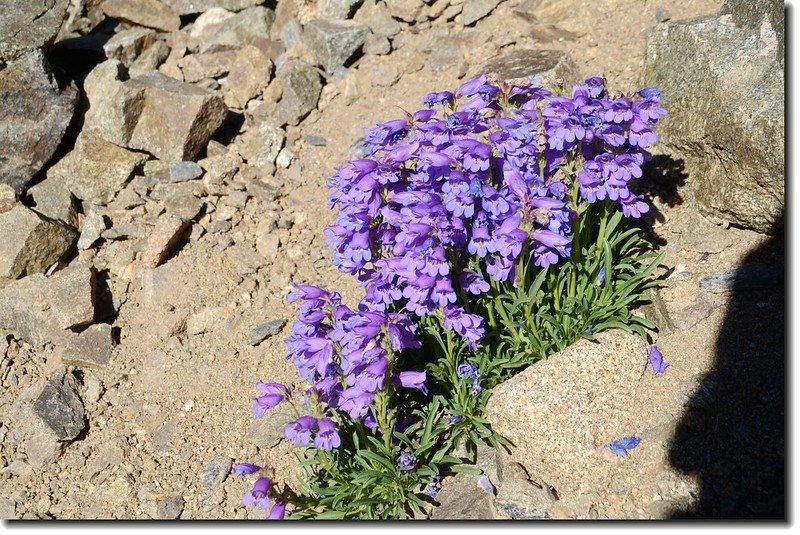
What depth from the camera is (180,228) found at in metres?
6.80

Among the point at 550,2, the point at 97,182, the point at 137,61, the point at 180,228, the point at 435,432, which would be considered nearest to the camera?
the point at 435,432

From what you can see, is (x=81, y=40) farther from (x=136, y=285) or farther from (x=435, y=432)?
(x=435, y=432)

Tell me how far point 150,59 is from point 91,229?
7.33ft

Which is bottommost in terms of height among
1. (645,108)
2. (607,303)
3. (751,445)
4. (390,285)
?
(751,445)

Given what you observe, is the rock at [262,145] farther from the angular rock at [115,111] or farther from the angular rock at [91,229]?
the angular rock at [91,229]

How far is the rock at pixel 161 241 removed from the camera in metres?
6.67

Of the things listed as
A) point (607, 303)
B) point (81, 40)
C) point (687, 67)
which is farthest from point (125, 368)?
point (687, 67)

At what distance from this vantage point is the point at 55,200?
7.22 meters

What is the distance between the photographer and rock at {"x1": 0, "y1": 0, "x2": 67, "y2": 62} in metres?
7.44

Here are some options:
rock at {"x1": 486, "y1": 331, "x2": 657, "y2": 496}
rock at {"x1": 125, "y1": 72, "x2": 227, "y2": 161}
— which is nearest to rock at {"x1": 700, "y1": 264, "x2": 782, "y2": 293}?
rock at {"x1": 486, "y1": 331, "x2": 657, "y2": 496}

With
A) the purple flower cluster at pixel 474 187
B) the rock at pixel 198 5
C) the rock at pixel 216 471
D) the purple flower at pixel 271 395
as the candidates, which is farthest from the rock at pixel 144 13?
the purple flower at pixel 271 395

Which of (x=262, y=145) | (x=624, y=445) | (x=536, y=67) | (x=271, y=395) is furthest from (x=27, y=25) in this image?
(x=624, y=445)

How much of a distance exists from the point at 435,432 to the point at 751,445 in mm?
1692

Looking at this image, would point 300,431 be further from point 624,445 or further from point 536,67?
point 536,67
